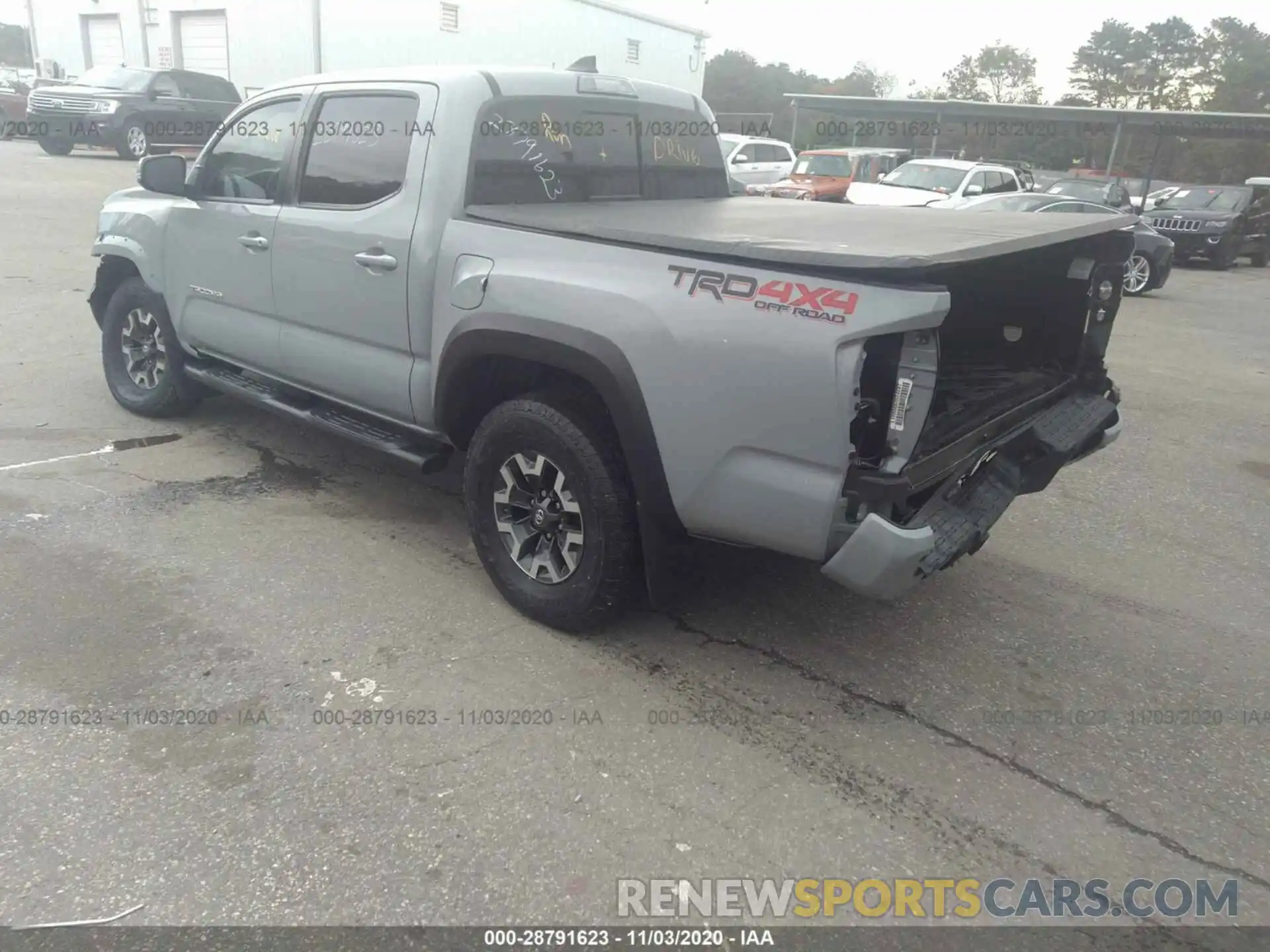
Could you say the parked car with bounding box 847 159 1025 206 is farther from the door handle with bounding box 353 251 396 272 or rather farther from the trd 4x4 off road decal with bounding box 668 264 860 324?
the trd 4x4 off road decal with bounding box 668 264 860 324

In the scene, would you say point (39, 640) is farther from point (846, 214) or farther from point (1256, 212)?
point (1256, 212)

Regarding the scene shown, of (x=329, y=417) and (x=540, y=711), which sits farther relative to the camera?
(x=329, y=417)

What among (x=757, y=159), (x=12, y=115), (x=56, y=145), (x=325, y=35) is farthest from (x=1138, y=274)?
(x=12, y=115)

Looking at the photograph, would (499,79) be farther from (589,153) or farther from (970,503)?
(970,503)

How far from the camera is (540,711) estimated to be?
10.5 feet

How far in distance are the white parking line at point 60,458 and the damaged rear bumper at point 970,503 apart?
4.23m

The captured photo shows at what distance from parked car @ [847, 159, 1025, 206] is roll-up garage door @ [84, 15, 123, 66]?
26.5 m

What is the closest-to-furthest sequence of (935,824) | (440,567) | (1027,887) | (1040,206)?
(1027,887)
(935,824)
(440,567)
(1040,206)

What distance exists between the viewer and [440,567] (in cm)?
420

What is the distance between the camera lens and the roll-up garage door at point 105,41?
3191cm

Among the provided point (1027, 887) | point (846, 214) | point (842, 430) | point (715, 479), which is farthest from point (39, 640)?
point (846, 214)

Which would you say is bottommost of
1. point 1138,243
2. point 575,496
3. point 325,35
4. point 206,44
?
point 575,496

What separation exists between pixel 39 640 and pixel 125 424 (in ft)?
8.75

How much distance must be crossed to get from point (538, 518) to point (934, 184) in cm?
1593
